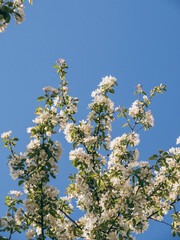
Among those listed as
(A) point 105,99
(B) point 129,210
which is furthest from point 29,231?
(A) point 105,99

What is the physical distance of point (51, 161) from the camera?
3848 mm

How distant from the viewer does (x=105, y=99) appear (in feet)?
15.6

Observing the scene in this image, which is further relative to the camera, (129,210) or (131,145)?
(131,145)

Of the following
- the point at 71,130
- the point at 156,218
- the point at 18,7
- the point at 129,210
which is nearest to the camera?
the point at 18,7

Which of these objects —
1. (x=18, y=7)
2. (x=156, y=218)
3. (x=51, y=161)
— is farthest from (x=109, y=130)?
(x=18, y=7)

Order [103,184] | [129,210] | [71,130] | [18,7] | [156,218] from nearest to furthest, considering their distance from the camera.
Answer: [18,7] < [129,210] < [103,184] < [71,130] < [156,218]

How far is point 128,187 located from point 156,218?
6.38 ft

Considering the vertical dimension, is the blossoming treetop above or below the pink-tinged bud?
below

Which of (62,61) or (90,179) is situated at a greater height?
(62,61)

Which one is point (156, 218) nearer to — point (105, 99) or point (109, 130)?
point (109, 130)

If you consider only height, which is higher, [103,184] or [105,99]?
[105,99]

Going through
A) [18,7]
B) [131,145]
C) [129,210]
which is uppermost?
[18,7]

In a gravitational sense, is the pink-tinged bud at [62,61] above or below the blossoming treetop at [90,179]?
above

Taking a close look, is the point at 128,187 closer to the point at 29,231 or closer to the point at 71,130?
the point at 71,130
